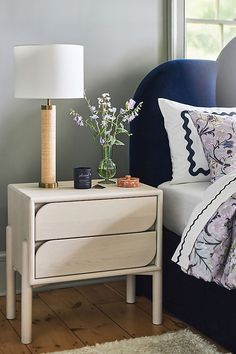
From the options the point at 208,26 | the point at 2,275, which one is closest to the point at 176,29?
the point at 208,26

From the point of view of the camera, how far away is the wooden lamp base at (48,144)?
9.32ft

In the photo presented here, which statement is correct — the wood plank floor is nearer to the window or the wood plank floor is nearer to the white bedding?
the white bedding

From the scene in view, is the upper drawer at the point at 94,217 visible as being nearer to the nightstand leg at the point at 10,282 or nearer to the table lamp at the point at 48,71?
the nightstand leg at the point at 10,282

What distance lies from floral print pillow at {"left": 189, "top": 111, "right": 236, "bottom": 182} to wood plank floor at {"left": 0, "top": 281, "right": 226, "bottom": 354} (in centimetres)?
71

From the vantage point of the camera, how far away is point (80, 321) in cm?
292

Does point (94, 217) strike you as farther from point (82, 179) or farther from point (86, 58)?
point (86, 58)

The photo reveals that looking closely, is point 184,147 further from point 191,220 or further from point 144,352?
point 144,352

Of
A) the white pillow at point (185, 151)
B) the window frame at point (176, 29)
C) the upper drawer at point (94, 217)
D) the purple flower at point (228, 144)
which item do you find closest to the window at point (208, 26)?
the window frame at point (176, 29)

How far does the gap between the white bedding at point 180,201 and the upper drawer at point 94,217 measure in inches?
4.5

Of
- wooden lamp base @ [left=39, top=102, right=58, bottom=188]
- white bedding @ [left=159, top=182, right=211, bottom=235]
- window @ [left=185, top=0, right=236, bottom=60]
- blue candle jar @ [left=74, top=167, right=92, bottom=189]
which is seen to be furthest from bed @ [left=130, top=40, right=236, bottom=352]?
wooden lamp base @ [left=39, top=102, right=58, bottom=188]

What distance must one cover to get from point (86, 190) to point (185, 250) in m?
0.54

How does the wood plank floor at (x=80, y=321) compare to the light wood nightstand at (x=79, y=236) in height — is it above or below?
below

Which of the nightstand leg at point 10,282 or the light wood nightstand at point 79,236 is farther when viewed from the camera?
the nightstand leg at point 10,282

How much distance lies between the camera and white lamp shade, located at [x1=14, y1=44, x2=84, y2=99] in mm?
2699
